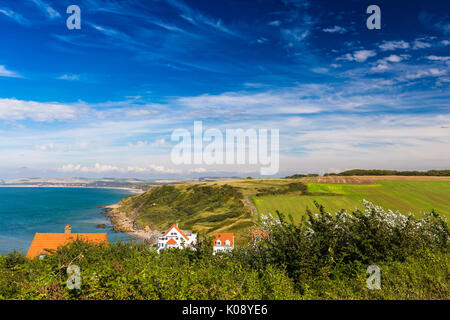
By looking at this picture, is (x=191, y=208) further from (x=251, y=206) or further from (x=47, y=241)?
Answer: (x=47, y=241)

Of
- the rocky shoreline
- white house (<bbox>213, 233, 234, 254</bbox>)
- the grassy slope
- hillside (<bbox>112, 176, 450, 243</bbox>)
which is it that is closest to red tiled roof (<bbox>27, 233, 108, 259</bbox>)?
white house (<bbox>213, 233, 234, 254</bbox>)

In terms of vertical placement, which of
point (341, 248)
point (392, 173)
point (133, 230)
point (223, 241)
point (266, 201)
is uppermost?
point (392, 173)

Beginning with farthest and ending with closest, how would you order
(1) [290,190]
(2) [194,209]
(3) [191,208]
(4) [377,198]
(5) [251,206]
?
(3) [191,208] → (2) [194,209] → (1) [290,190] → (5) [251,206] → (4) [377,198]

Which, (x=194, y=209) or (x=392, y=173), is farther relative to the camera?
(x=194, y=209)

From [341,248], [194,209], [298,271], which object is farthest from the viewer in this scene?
[194,209]

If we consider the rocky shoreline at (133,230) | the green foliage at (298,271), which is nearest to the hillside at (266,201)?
the rocky shoreline at (133,230)

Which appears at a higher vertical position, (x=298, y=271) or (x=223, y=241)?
(x=298, y=271)

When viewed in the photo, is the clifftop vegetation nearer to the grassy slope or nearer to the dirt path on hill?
the dirt path on hill

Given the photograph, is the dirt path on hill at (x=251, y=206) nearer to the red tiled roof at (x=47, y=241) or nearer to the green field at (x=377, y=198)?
the green field at (x=377, y=198)

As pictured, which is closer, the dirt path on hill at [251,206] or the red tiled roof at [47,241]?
the red tiled roof at [47,241]

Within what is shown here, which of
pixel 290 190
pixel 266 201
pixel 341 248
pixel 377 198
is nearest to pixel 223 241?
pixel 266 201
